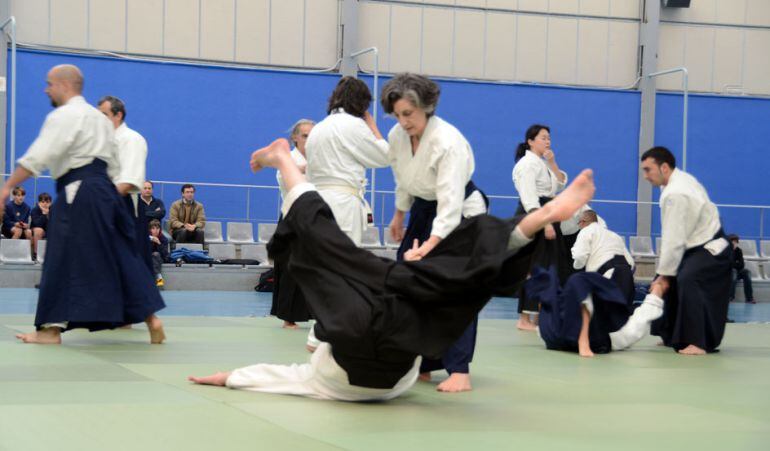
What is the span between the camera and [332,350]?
4.17 m

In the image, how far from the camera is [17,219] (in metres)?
15.2

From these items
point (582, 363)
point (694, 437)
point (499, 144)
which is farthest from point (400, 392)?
point (499, 144)

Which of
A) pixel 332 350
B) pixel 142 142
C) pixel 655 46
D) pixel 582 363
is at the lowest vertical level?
pixel 582 363

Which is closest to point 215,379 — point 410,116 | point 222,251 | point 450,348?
point 450,348

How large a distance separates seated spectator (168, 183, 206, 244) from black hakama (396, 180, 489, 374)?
1093 centimetres

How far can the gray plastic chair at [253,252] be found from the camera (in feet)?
52.7

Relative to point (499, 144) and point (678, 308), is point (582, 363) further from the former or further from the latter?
point (499, 144)

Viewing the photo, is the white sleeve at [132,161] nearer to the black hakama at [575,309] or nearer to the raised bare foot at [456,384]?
the raised bare foot at [456,384]

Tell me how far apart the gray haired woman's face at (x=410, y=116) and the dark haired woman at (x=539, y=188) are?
4.09 metres

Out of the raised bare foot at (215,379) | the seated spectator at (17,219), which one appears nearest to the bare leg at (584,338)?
the raised bare foot at (215,379)

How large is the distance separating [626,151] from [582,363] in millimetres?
15033

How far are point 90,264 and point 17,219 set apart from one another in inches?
386

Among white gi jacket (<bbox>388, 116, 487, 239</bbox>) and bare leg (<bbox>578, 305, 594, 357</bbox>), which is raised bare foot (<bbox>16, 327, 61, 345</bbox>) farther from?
bare leg (<bbox>578, 305, 594, 357</bbox>)

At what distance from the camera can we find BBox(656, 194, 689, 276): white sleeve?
750 centimetres
